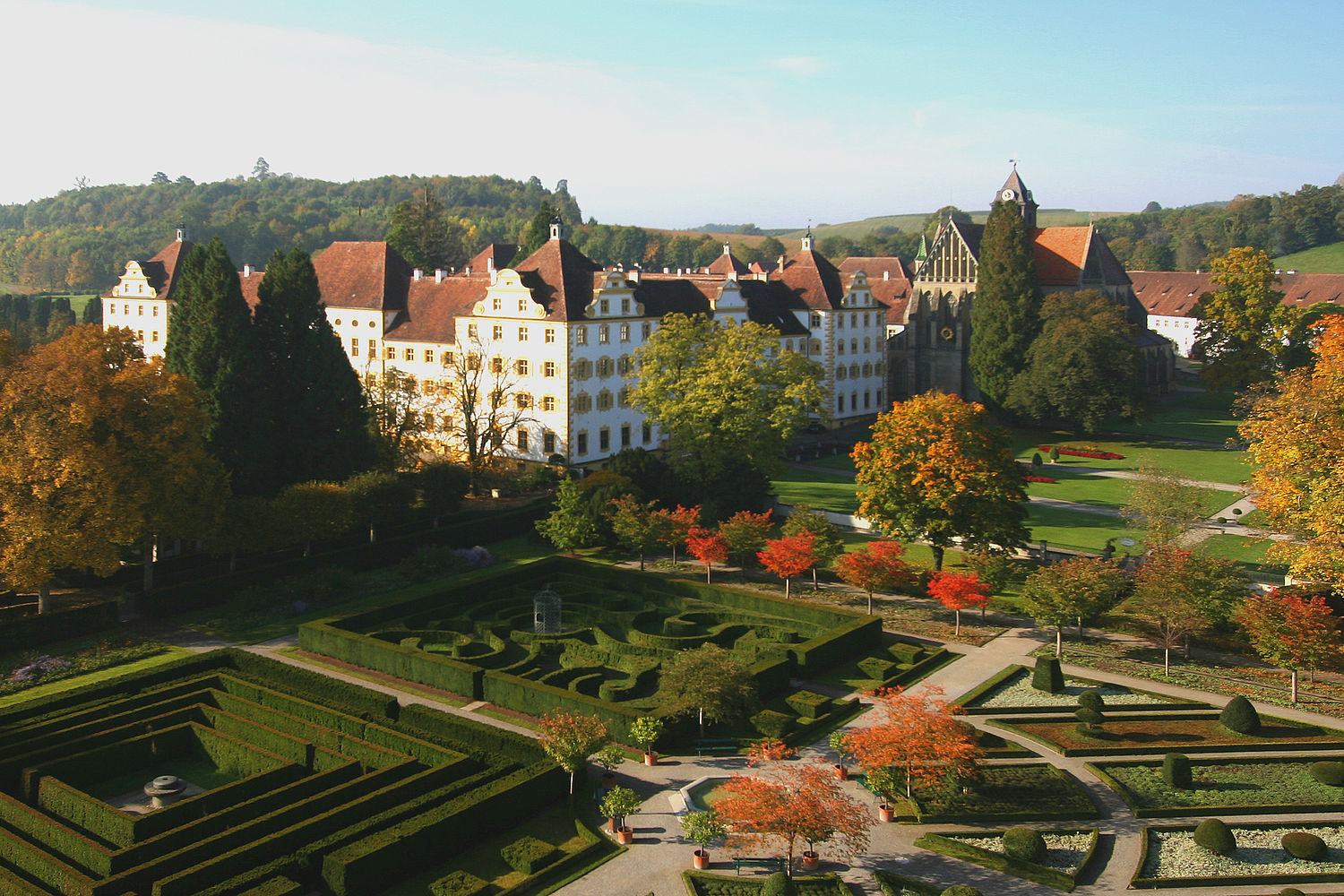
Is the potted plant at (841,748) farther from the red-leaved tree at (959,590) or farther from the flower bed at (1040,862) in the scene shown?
the red-leaved tree at (959,590)

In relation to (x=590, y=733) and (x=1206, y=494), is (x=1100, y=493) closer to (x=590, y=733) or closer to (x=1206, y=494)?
(x=1206, y=494)

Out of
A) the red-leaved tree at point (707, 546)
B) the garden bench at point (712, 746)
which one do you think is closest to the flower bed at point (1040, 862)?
the garden bench at point (712, 746)

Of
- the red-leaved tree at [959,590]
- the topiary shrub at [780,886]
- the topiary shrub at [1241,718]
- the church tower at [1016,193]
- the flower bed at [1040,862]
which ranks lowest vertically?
the flower bed at [1040,862]

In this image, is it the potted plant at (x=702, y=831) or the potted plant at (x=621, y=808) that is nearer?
the potted plant at (x=702, y=831)

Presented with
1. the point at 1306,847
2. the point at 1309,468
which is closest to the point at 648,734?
the point at 1306,847

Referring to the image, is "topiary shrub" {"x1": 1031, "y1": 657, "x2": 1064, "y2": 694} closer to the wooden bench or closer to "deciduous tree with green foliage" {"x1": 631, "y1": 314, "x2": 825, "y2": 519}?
the wooden bench

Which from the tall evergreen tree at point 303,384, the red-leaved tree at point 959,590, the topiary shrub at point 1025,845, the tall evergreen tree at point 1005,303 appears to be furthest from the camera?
the tall evergreen tree at point 1005,303

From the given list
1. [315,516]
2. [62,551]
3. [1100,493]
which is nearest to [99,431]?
[62,551]
